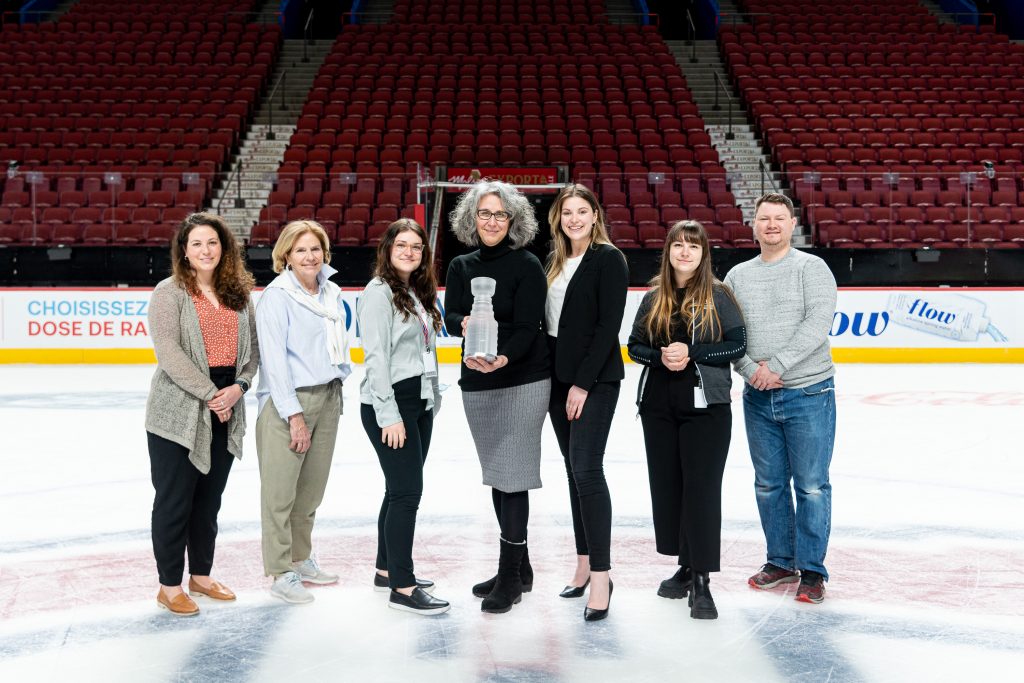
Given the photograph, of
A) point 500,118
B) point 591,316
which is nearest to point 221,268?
point 591,316

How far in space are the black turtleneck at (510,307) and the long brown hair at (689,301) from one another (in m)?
0.43

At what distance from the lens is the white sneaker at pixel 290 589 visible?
11.9 feet

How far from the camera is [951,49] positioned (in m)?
19.7

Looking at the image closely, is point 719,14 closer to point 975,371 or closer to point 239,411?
point 975,371

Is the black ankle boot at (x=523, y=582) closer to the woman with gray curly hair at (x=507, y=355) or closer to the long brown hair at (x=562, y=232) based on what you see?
the woman with gray curly hair at (x=507, y=355)

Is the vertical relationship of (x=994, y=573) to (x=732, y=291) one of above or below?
below

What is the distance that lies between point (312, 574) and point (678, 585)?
1392 mm

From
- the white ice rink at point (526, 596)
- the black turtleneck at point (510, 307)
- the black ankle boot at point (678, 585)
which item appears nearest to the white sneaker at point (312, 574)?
the white ice rink at point (526, 596)

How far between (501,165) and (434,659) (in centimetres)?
1216

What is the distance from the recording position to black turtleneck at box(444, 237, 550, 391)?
3.36m

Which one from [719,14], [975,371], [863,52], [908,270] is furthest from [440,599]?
[719,14]

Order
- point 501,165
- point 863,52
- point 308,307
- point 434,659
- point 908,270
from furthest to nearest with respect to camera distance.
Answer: point 863,52
point 501,165
point 908,270
point 308,307
point 434,659

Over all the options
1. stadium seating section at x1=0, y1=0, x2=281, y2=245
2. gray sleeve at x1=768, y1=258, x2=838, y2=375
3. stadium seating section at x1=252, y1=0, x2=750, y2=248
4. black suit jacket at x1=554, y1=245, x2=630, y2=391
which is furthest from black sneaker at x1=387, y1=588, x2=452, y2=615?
stadium seating section at x1=0, y1=0, x2=281, y2=245

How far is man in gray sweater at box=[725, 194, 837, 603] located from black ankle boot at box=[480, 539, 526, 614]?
948mm
